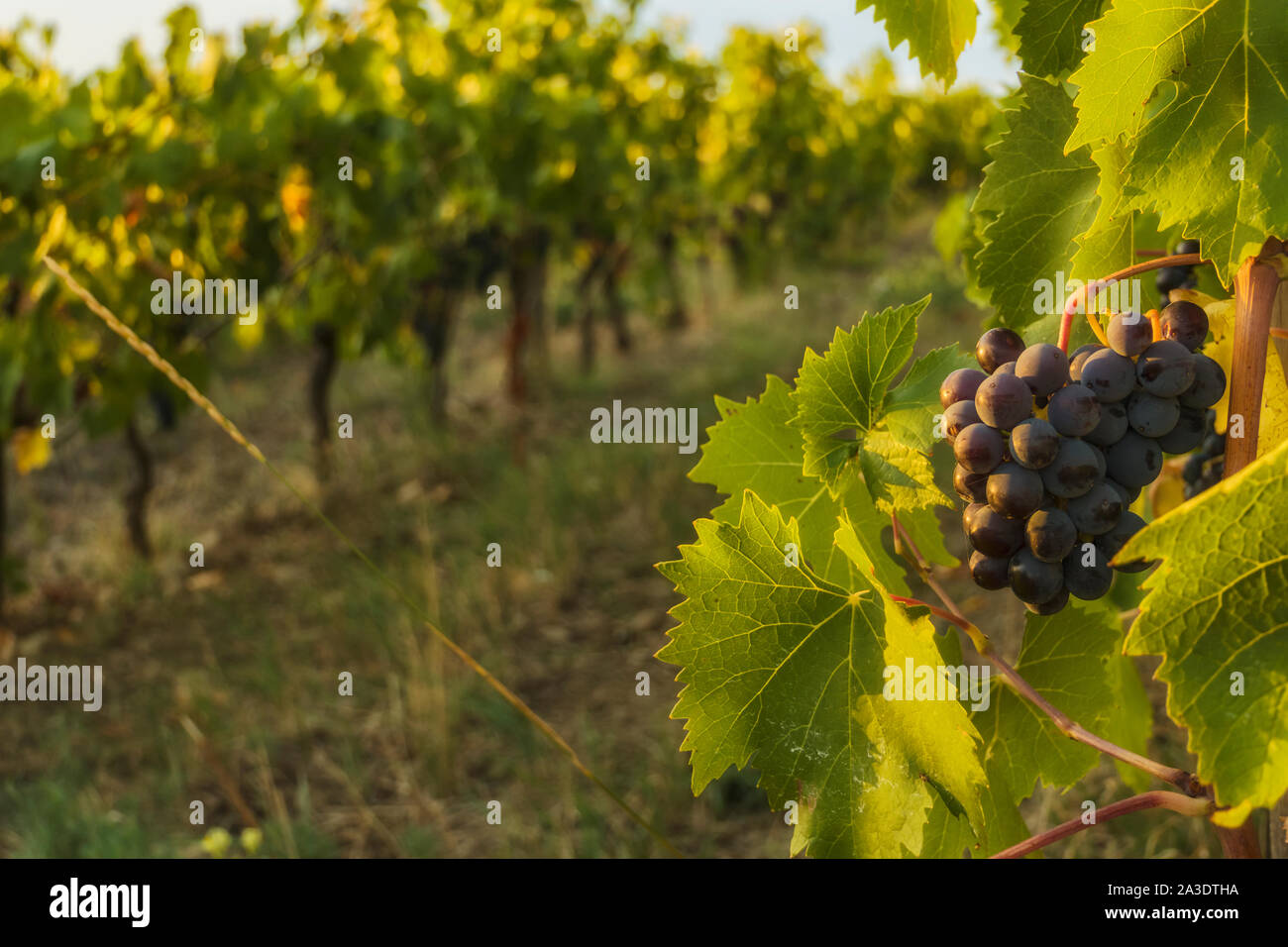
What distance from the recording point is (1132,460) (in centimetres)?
82

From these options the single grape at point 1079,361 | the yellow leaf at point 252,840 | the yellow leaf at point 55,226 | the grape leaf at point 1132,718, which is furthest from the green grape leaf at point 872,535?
the yellow leaf at point 55,226

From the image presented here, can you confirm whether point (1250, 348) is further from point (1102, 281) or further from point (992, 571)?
point (992, 571)

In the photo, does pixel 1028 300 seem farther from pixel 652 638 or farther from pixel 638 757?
pixel 652 638

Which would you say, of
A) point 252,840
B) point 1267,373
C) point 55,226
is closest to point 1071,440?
point 1267,373

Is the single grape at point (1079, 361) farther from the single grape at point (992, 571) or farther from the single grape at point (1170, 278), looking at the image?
the single grape at point (1170, 278)

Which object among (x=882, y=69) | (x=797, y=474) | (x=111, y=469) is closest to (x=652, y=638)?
(x=797, y=474)

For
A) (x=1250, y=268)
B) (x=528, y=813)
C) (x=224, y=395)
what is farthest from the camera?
(x=224, y=395)

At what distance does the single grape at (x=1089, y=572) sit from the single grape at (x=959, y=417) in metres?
0.13

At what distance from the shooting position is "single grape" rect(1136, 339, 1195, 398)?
785 millimetres

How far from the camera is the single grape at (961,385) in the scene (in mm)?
836

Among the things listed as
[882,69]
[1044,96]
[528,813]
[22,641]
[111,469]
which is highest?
[882,69]

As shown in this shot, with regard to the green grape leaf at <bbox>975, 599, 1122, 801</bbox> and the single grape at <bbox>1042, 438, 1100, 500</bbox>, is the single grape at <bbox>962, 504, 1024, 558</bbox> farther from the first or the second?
the green grape leaf at <bbox>975, 599, 1122, 801</bbox>

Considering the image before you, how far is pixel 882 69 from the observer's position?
13.5 metres
